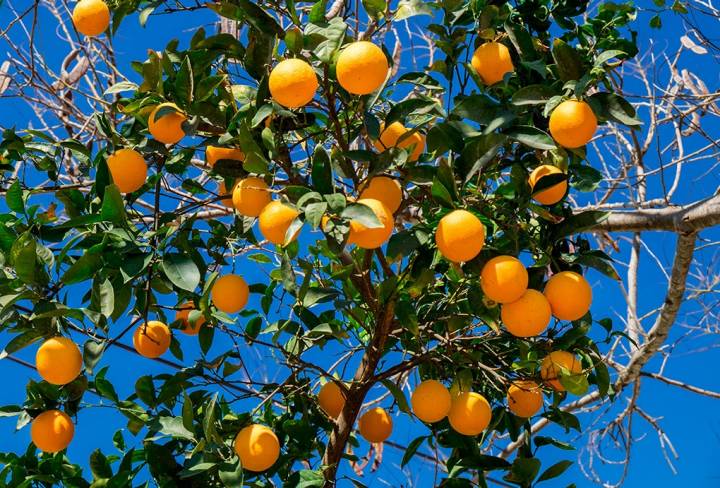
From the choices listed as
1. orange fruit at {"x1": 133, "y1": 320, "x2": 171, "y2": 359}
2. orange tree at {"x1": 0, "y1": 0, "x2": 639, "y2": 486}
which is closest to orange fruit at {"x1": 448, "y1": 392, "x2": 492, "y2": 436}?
orange tree at {"x1": 0, "y1": 0, "x2": 639, "y2": 486}

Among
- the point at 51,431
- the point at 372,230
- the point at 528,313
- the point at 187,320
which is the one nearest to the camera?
the point at 372,230

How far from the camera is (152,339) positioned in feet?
5.37

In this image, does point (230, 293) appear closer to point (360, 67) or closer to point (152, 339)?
point (152, 339)

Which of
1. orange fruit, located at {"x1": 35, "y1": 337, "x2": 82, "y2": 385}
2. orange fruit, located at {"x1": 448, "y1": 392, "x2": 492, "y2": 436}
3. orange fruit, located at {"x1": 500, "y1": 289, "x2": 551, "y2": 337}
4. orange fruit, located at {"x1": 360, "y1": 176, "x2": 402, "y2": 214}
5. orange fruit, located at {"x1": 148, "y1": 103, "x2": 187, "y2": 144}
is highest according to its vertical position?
orange fruit, located at {"x1": 148, "y1": 103, "x2": 187, "y2": 144}

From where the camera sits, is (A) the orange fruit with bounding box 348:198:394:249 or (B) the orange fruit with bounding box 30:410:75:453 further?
(B) the orange fruit with bounding box 30:410:75:453

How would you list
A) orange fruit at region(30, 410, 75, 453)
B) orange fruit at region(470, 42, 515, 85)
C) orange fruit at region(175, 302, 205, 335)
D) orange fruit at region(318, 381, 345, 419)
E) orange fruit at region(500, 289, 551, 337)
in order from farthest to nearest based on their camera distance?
orange fruit at region(318, 381, 345, 419), orange fruit at region(175, 302, 205, 335), orange fruit at region(30, 410, 75, 453), orange fruit at region(470, 42, 515, 85), orange fruit at region(500, 289, 551, 337)

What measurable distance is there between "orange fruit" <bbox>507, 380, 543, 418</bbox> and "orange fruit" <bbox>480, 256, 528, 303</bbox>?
1.24ft

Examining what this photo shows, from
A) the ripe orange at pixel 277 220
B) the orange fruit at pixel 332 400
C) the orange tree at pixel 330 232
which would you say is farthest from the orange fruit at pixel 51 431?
the ripe orange at pixel 277 220

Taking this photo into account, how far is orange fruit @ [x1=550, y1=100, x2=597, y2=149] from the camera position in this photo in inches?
52.2

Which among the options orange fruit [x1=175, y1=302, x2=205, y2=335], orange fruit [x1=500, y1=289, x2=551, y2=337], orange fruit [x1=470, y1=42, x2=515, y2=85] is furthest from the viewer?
orange fruit [x1=175, y1=302, x2=205, y2=335]

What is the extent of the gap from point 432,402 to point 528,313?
0.31m

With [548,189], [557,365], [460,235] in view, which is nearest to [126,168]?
[460,235]

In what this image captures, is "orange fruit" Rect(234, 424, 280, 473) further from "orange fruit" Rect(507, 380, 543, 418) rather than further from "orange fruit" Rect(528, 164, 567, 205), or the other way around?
"orange fruit" Rect(528, 164, 567, 205)

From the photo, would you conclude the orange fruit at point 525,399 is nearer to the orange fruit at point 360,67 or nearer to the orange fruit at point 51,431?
the orange fruit at point 360,67
